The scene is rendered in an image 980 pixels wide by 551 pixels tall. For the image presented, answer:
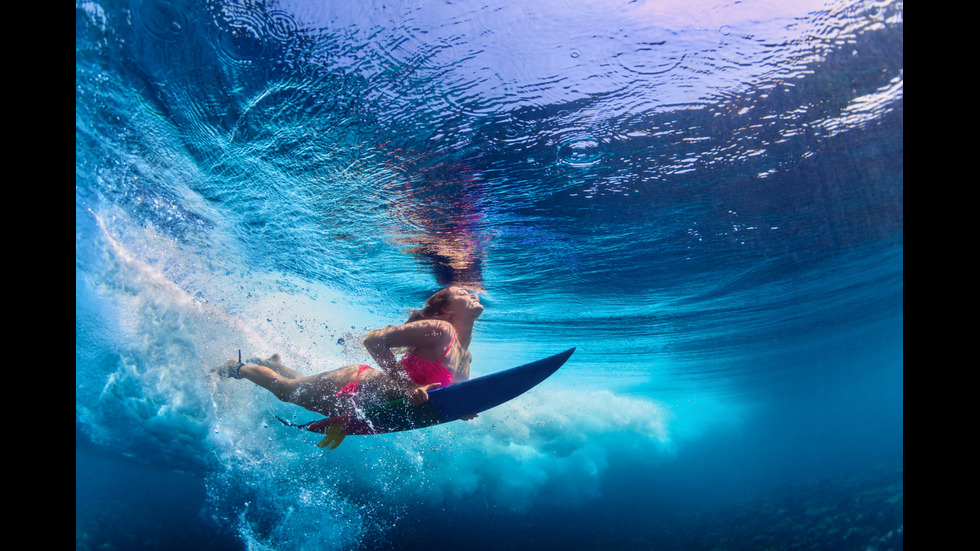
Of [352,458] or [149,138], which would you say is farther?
[352,458]

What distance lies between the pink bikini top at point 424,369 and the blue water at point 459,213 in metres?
2.59

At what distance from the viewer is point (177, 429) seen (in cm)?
1867

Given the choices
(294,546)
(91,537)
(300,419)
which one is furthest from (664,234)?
(91,537)

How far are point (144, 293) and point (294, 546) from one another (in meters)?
13.1

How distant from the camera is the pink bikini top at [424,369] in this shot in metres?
4.84

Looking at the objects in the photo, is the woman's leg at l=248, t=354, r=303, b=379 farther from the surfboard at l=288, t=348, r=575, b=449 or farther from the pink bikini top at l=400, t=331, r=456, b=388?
the pink bikini top at l=400, t=331, r=456, b=388

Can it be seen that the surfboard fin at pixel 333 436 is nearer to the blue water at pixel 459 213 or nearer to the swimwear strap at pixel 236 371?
the swimwear strap at pixel 236 371

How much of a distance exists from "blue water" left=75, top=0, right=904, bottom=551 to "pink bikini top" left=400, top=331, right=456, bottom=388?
8.49 feet

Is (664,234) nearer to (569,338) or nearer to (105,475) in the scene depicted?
(569,338)

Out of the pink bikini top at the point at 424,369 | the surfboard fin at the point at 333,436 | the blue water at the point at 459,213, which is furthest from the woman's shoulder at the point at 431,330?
the blue water at the point at 459,213

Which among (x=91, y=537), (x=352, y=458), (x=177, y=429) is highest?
(x=177, y=429)

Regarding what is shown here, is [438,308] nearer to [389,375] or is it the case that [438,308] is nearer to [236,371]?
[389,375]

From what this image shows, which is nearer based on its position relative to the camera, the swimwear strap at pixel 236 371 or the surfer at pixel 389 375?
the surfer at pixel 389 375

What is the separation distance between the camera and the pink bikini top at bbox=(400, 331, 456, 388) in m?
4.84
